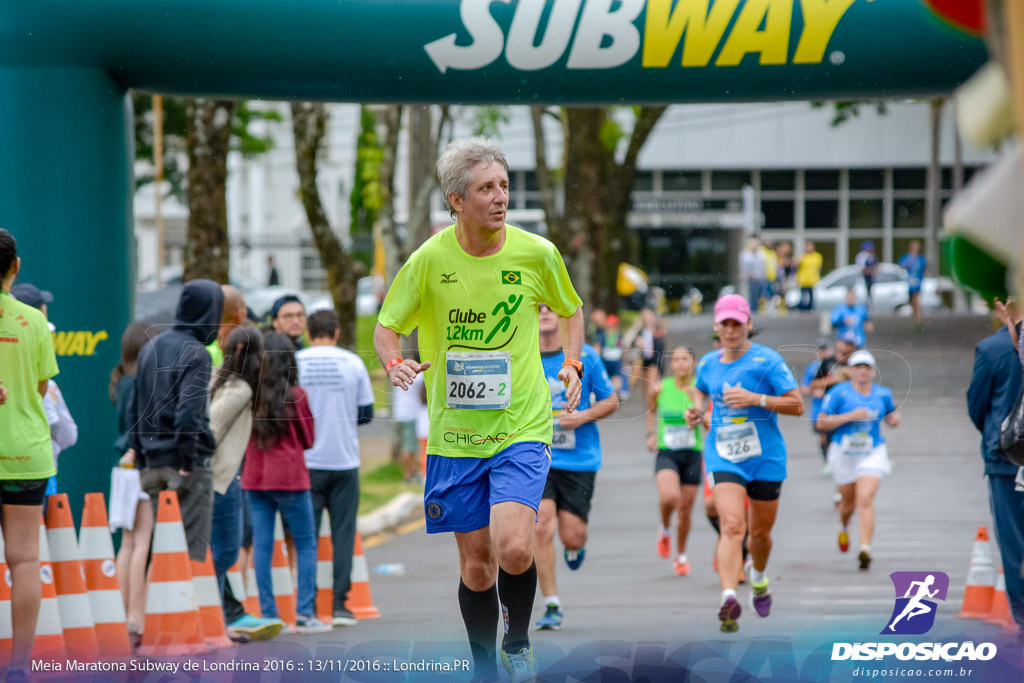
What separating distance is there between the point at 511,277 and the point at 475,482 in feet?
2.57

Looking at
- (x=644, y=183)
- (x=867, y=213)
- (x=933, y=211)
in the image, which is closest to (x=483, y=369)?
(x=867, y=213)

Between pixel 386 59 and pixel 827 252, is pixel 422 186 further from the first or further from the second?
pixel 386 59

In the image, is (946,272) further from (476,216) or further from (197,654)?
(197,654)

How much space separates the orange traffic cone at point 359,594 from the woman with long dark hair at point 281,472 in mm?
452

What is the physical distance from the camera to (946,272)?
8.14ft

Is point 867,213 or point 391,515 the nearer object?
point 867,213

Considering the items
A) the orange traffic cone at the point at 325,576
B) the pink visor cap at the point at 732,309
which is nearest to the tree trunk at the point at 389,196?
the orange traffic cone at the point at 325,576

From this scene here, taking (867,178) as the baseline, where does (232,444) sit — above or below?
below

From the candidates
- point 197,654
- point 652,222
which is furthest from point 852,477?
point 197,654

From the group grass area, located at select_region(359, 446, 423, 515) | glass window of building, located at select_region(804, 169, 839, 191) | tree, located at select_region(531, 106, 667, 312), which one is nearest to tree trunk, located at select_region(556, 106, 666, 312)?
tree, located at select_region(531, 106, 667, 312)

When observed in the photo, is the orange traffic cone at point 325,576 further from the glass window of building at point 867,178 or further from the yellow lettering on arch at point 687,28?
the glass window of building at point 867,178

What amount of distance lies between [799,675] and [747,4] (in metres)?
3.13

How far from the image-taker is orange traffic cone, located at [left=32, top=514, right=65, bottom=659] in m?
6.26

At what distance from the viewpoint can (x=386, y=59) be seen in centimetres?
666
